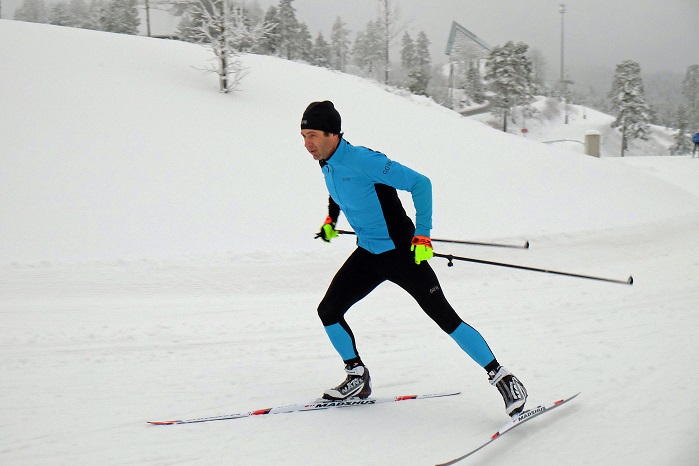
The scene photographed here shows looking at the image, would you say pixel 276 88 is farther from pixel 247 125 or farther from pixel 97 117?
pixel 97 117

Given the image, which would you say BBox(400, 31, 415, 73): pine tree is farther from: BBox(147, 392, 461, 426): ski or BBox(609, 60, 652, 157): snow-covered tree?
BBox(147, 392, 461, 426): ski

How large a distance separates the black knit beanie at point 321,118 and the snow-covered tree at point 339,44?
43.1m

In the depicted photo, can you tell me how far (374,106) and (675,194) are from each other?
8.02 metres

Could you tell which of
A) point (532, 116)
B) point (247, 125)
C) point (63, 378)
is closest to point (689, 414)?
point (63, 378)

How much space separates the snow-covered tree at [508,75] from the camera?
3775cm

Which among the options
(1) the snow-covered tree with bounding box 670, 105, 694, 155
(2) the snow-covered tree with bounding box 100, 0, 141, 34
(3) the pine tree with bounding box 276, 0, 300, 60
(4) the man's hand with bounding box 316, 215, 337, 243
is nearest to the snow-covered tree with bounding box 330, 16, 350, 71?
(3) the pine tree with bounding box 276, 0, 300, 60

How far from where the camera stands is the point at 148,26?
82.4 feet

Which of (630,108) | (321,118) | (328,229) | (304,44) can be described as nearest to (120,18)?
(304,44)

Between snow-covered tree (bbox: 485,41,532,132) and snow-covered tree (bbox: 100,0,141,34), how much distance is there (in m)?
23.6

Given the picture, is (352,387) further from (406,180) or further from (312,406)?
(406,180)

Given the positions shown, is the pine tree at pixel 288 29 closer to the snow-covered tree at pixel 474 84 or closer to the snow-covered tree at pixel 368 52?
the snow-covered tree at pixel 368 52

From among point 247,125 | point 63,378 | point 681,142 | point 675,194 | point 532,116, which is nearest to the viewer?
point 63,378

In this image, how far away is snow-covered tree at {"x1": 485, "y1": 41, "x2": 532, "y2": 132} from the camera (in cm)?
3775

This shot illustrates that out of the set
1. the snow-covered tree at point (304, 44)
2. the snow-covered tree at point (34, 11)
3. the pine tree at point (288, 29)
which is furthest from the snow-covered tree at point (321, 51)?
the snow-covered tree at point (34, 11)
